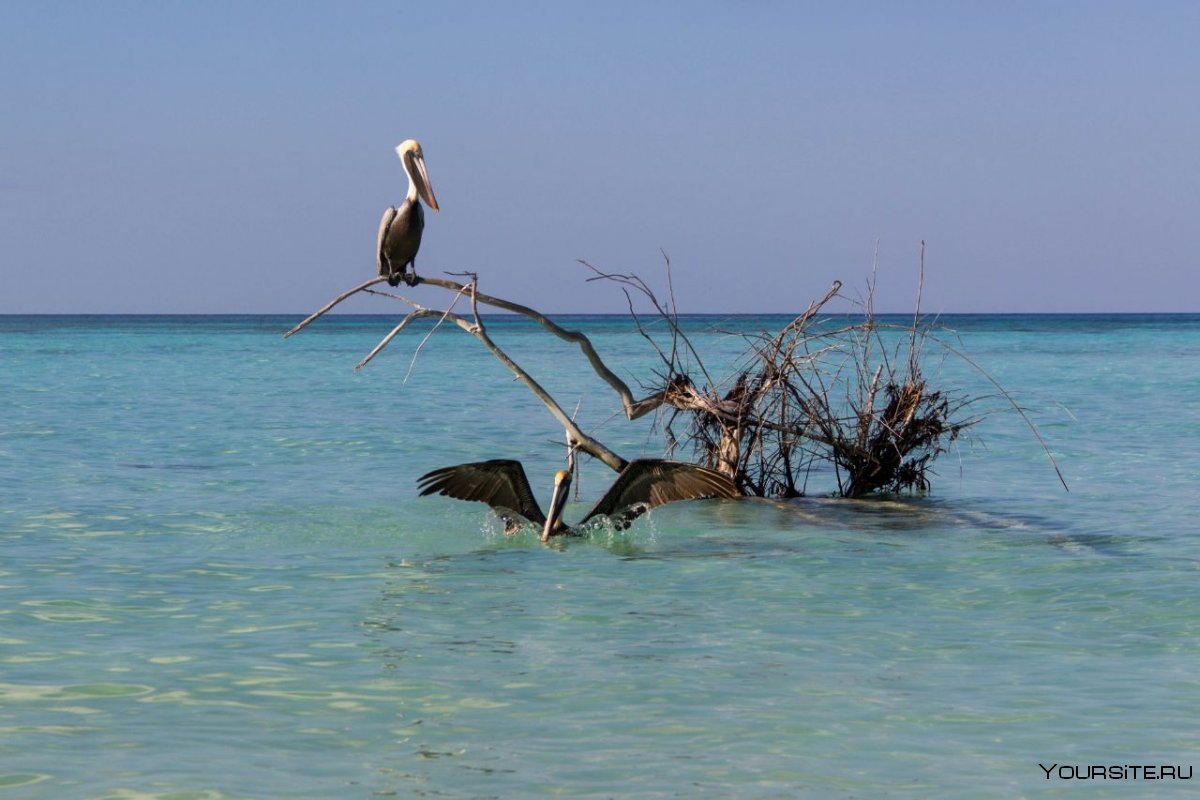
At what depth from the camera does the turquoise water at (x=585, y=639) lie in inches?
184

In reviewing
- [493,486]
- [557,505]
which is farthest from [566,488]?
[493,486]

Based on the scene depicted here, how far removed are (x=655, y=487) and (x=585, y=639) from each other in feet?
7.70

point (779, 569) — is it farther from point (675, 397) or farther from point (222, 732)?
point (222, 732)

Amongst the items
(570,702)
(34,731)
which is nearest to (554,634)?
(570,702)

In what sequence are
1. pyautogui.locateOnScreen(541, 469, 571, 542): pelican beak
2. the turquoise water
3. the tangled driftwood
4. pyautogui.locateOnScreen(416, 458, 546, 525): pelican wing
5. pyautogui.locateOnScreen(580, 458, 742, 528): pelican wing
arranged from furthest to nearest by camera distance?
1. the tangled driftwood
2. pyautogui.locateOnScreen(541, 469, 571, 542): pelican beak
3. pyautogui.locateOnScreen(416, 458, 546, 525): pelican wing
4. pyautogui.locateOnScreen(580, 458, 742, 528): pelican wing
5. the turquoise water

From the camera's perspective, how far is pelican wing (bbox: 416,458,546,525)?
875 cm
